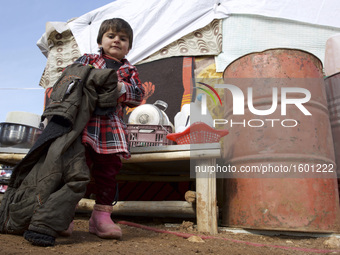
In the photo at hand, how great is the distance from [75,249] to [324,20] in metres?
2.77

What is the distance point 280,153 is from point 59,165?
112 cm

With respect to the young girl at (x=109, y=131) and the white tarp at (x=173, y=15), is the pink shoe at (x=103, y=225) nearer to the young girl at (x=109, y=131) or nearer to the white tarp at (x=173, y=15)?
the young girl at (x=109, y=131)

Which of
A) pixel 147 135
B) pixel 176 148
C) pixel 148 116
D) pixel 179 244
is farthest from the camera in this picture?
pixel 148 116

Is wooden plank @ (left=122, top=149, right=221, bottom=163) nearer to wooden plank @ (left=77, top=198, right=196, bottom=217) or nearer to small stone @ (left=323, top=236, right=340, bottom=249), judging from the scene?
wooden plank @ (left=77, top=198, right=196, bottom=217)

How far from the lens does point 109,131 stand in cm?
145

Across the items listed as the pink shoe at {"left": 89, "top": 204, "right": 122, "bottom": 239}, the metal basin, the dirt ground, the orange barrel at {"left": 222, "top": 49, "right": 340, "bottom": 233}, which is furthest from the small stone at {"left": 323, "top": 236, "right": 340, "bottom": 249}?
the metal basin

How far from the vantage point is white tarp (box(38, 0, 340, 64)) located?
2.83 m

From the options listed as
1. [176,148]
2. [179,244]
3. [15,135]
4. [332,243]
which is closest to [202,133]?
[176,148]

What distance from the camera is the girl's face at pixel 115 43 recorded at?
61.6 inches

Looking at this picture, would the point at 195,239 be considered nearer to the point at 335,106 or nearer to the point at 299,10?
the point at 335,106

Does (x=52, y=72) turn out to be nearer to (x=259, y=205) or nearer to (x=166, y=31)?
(x=166, y=31)

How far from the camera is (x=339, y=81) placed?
6.66ft

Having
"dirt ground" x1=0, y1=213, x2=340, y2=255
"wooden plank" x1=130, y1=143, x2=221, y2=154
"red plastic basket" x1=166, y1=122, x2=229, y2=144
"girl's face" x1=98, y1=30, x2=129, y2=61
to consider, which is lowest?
"dirt ground" x1=0, y1=213, x2=340, y2=255

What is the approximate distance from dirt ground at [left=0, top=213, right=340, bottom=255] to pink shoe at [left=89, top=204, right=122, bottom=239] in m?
0.03
